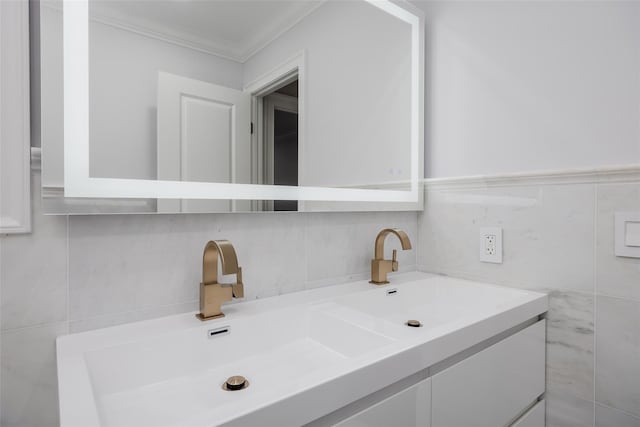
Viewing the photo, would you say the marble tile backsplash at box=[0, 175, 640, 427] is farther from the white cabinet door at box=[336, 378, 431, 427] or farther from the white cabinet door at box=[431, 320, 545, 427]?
the white cabinet door at box=[336, 378, 431, 427]

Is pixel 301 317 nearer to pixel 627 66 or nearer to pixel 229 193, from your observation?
pixel 229 193

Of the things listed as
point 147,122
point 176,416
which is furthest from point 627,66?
point 176,416

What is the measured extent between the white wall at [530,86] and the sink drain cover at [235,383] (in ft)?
3.31

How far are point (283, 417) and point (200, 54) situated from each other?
809 mm

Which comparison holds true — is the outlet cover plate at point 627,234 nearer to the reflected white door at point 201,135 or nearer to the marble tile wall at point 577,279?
the marble tile wall at point 577,279

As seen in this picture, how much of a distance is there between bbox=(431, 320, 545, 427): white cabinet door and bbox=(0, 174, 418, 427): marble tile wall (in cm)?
Answer: 50

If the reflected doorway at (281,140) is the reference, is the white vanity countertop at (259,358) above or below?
below

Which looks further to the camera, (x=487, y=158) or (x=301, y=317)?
(x=487, y=158)

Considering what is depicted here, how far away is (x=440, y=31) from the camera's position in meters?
1.37

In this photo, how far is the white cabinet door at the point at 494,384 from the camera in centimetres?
75

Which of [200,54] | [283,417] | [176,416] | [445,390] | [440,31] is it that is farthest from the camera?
[440,31]

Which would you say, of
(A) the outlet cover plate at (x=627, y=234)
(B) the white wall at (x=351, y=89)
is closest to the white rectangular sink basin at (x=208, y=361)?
(B) the white wall at (x=351, y=89)

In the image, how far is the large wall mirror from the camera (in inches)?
27.8

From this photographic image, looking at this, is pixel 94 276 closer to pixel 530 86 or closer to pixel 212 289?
pixel 212 289
